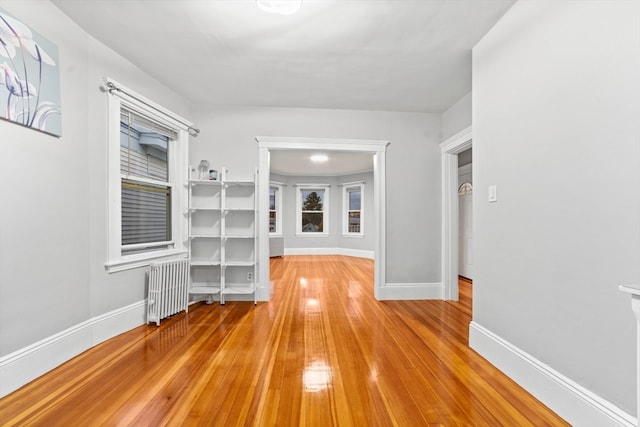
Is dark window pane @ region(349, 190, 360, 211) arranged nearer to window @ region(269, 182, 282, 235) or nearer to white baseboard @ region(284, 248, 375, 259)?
white baseboard @ region(284, 248, 375, 259)

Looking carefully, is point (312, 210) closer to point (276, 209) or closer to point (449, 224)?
point (276, 209)

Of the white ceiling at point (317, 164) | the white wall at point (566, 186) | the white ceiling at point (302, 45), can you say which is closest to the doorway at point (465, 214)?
the white ceiling at point (317, 164)

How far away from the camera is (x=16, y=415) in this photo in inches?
55.3

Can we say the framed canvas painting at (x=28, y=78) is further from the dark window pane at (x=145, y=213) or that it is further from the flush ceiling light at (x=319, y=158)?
the flush ceiling light at (x=319, y=158)

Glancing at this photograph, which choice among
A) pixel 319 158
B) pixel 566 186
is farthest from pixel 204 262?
pixel 319 158

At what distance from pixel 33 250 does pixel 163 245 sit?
126 centimetres

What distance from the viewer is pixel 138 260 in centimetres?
259

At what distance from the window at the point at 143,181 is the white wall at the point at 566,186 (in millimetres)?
3256

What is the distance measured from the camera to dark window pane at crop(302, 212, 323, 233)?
835 centimetres

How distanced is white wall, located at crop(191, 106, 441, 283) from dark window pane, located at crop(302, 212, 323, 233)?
4906 mm

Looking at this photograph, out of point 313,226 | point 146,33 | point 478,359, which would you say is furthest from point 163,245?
point 313,226

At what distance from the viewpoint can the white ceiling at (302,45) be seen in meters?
1.82

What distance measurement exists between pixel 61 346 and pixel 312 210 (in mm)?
6803

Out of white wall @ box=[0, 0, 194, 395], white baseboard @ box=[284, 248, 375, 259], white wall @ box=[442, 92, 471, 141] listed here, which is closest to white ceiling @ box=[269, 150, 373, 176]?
white wall @ box=[442, 92, 471, 141]
